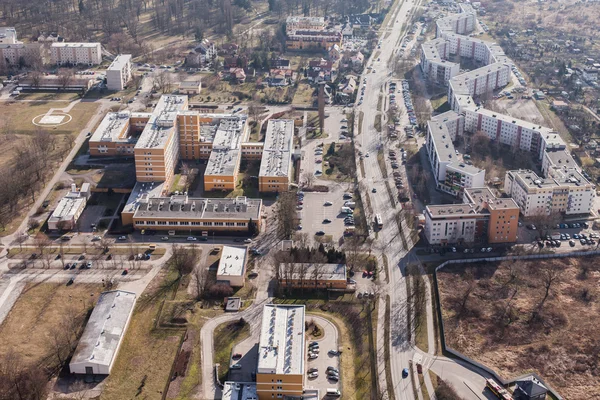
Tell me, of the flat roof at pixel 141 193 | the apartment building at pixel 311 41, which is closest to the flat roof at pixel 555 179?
the flat roof at pixel 141 193

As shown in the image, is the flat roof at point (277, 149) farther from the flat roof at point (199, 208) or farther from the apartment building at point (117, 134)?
the apartment building at point (117, 134)

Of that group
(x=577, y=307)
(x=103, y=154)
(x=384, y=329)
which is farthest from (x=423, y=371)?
(x=103, y=154)

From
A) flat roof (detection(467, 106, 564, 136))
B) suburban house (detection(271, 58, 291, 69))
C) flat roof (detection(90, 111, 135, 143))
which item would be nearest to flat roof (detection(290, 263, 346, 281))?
Result: flat roof (detection(90, 111, 135, 143))

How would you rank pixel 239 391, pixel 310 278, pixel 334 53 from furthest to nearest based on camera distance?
1. pixel 334 53
2. pixel 310 278
3. pixel 239 391

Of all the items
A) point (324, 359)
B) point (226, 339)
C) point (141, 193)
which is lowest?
point (324, 359)

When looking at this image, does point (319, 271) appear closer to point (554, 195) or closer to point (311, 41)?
point (554, 195)

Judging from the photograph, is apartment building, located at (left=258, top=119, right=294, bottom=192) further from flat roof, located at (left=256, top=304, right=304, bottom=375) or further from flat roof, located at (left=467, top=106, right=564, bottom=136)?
flat roof, located at (left=467, top=106, right=564, bottom=136)

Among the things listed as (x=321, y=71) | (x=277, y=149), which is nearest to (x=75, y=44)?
(x=321, y=71)
